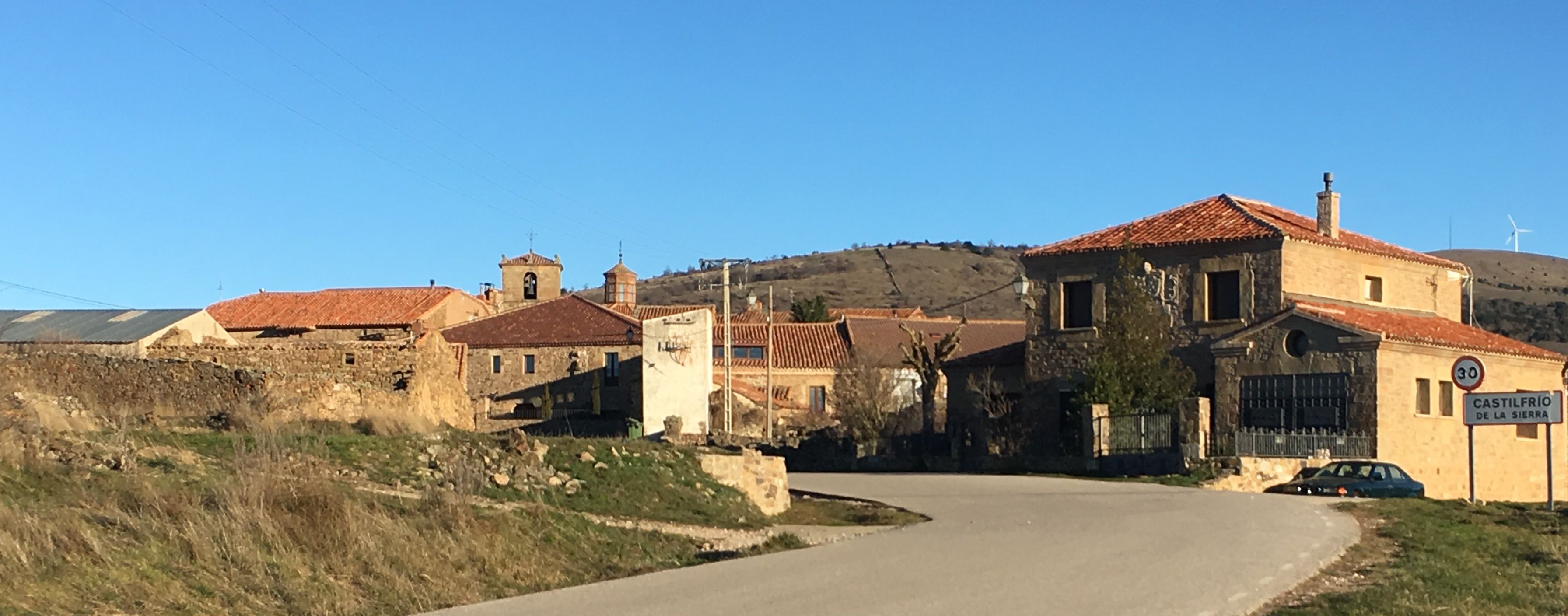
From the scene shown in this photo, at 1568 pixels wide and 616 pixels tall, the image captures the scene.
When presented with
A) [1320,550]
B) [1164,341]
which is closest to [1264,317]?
[1164,341]

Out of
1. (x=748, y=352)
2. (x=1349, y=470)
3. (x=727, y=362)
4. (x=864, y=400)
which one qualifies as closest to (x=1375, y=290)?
(x=1349, y=470)

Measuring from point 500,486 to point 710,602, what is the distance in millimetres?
7743

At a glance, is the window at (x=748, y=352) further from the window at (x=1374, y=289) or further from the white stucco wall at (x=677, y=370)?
the window at (x=1374, y=289)

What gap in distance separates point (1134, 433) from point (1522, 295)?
74.0 metres

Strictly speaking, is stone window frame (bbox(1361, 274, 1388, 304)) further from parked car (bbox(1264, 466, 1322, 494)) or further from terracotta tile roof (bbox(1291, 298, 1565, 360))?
parked car (bbox(1264, 466, 1322, 494))

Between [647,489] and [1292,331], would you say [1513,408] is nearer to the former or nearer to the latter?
[1292,331]

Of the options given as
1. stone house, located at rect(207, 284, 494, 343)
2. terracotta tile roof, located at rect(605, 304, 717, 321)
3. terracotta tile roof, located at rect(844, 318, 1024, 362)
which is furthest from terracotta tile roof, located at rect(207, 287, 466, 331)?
terracotta tile roof, located at rect(844, 318, 1024, 362)

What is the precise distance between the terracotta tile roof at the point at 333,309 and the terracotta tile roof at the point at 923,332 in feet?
65.4

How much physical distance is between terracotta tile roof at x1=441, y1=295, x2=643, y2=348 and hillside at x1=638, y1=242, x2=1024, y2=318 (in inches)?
1838

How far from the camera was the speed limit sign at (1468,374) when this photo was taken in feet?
76.1

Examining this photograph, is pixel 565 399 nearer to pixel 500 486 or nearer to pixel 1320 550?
pixel 500 486

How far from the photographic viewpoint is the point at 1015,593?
12945 mm

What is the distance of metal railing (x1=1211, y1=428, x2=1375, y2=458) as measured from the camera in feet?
110

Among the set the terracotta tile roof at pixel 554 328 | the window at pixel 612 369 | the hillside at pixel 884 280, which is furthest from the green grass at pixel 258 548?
the hillside at pixel 884 280
